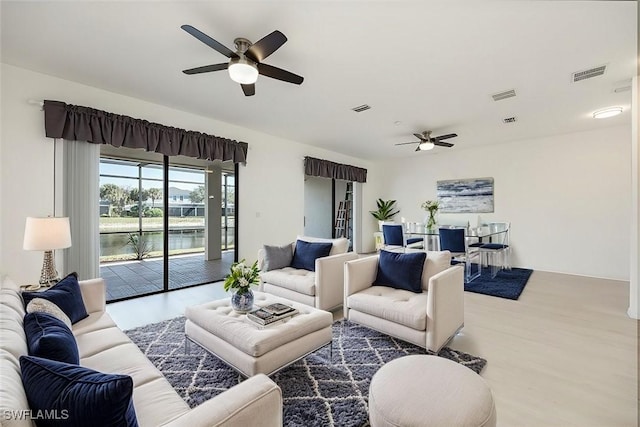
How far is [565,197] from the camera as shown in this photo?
5344 mm

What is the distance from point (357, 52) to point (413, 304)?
236 centimetres

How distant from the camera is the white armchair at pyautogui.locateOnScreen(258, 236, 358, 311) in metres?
3.01

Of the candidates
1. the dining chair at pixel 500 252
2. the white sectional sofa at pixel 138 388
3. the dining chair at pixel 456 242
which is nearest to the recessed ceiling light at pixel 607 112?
the dining chair at pixel 500 252

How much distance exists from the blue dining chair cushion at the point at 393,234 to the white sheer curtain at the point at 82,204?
4.69 m

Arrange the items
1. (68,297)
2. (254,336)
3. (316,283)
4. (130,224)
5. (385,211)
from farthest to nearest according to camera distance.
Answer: (385,211)
(130,224)
(316,283)
(68,297)
(254,336)

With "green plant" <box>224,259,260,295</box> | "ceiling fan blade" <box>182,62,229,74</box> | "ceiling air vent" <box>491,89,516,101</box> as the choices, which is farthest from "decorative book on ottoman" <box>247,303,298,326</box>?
"ceiling air vent" <box>491,89,516,101</box>

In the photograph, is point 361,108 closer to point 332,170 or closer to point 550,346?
point 332,170

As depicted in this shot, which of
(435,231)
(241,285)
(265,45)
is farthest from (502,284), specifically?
(265,45)

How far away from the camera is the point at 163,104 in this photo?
4023 mm

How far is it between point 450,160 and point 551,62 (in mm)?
4125

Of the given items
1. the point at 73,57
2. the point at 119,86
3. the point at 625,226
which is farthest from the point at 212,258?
the point at 625,226

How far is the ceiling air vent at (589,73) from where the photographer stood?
2.93 metres

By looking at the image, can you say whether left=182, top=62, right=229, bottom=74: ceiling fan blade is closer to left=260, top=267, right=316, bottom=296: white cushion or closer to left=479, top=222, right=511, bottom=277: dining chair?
left=260, top=267, right=316, bottom=296: white cushion

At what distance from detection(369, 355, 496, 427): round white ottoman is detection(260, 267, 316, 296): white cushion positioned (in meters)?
1.65
